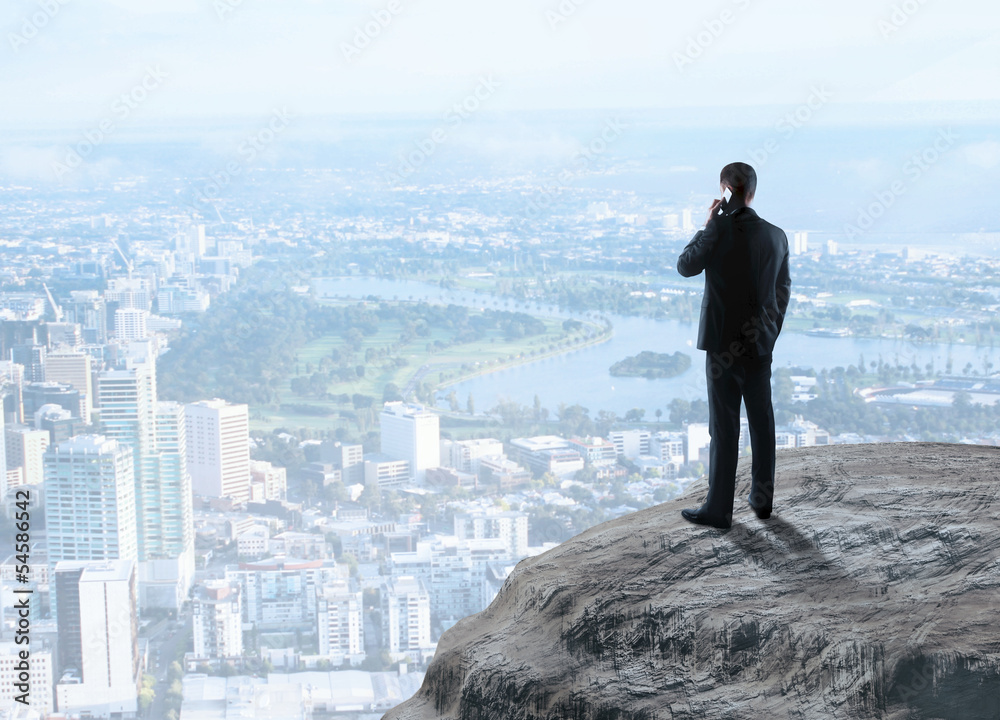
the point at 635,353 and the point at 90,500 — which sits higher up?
the point at 635,353

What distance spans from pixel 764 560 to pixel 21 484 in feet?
76.2

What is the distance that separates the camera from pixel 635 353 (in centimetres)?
2905

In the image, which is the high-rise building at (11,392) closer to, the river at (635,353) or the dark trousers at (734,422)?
the river at (635,353)

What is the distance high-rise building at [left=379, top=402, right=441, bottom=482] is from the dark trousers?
2159 centimetres

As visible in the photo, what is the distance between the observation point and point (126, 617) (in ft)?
62.8

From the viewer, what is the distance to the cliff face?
→ 11.7 feet

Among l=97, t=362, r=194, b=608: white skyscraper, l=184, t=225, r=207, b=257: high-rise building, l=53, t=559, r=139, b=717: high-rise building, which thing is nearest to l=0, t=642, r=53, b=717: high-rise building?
l=53, t=559, r=139, b=717: high-rise building

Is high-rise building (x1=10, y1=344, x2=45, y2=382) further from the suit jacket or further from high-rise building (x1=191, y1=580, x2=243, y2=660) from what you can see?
the suit jacket

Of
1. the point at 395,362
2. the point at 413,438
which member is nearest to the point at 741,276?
the point at 413,438

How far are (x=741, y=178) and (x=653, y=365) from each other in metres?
24.5

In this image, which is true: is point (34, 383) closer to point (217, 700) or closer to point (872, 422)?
point (217, 700)

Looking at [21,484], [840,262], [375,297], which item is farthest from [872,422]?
[21,484]

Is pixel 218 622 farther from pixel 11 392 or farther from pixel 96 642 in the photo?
pixel 11 392

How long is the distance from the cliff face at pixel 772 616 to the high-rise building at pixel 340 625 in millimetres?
16618
